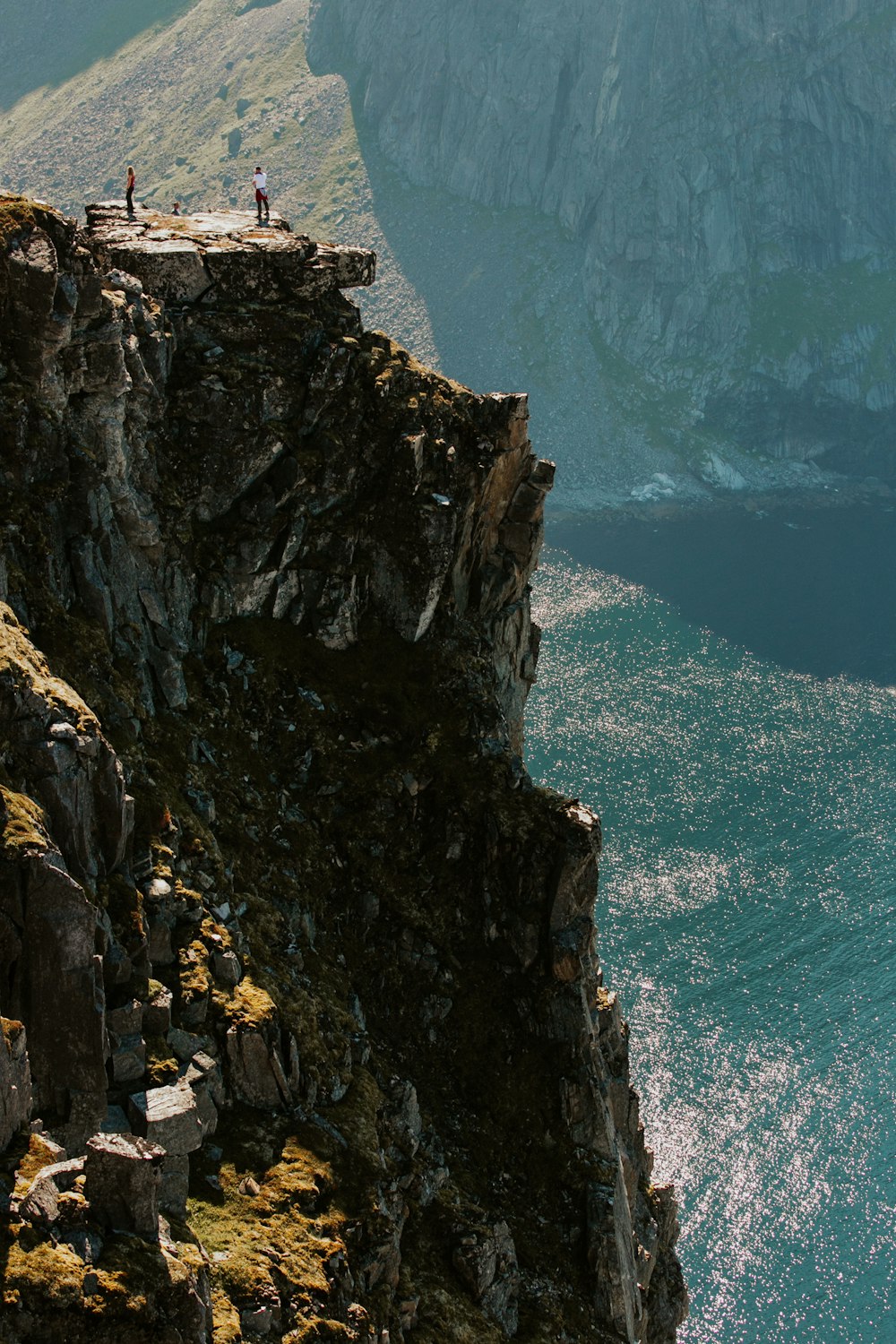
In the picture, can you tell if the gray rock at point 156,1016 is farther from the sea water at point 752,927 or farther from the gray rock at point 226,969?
the sea water at point 752,927

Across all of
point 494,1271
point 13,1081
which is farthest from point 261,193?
point 494,1271

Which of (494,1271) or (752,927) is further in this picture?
(752,927)

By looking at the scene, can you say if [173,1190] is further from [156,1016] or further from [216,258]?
[216,258]

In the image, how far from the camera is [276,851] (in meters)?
42.1

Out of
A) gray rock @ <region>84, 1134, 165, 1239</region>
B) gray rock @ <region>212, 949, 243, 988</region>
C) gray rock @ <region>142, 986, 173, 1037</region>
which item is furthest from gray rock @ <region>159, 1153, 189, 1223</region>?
gray rock @ <region>212, 949, 243, 988</region>

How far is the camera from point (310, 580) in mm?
47438

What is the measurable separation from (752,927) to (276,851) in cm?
8357

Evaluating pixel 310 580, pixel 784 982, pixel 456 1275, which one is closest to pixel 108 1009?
pixel 456 1275

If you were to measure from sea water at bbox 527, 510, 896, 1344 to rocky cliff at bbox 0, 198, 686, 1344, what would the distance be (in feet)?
117

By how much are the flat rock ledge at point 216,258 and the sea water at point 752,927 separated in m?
67.5

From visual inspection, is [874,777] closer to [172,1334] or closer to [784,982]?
[784,982]

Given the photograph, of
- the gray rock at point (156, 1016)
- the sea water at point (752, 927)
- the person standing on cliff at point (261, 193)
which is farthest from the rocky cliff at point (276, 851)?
the sea water at point (752, 927)

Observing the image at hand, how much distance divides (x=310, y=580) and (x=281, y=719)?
5630 mm

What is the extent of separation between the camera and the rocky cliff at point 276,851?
86.1 feet
